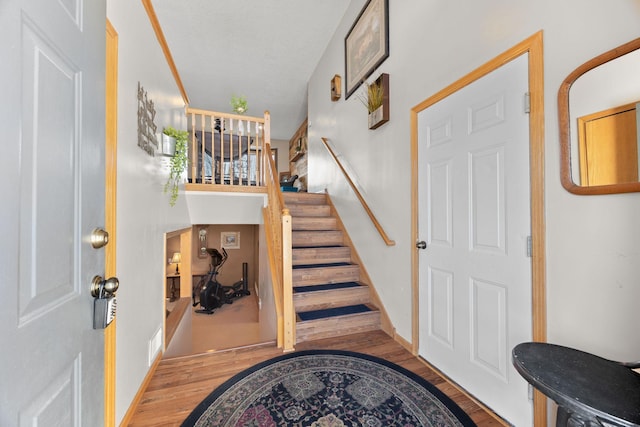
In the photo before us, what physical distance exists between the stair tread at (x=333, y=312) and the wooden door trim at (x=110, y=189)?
1496 millimetres

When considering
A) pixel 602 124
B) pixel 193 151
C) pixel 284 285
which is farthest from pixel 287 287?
pixel 193 151

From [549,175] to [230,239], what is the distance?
23.3 ft

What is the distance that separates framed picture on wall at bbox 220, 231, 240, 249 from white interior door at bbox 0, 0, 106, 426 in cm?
673

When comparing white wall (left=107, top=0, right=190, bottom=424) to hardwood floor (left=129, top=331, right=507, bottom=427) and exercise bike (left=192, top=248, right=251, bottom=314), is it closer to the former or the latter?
hardwood floor (left=129, top=331, right=507, bottom=427)

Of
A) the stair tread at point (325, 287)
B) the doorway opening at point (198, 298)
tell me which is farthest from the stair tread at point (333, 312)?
the doorway opening at point (198, 298)

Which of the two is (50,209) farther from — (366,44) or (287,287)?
(366,44)

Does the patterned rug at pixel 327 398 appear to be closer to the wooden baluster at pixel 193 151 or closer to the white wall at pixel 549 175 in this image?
the white wall at pixel 549 175

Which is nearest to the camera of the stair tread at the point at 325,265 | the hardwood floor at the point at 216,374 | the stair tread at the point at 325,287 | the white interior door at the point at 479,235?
the white interior door at the point at 479,235

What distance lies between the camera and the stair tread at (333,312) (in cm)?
259

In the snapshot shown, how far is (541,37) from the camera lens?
1.32 m

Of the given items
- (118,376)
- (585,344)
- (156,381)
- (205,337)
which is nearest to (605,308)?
(585,344)

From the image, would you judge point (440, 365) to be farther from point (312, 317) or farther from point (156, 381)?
point (156, 381)

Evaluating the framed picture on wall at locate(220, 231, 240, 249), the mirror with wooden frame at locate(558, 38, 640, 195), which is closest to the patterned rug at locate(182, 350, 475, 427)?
the mirror with wooden frame at locate(558, 38, 640, 195)

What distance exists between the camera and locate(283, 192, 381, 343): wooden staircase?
257 centimetres
